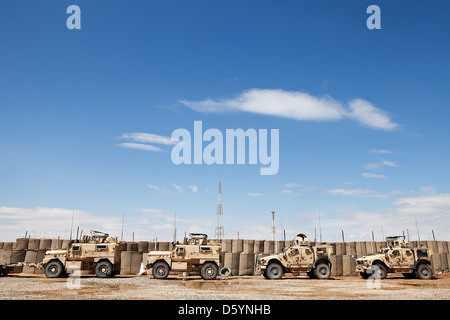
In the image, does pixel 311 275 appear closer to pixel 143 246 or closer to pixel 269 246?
pixel 269 246

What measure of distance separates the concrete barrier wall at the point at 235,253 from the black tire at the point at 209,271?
3748 millimetres

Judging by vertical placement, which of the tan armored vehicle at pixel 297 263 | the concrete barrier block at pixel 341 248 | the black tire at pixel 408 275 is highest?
the concrete barrier block at pixel 341 248

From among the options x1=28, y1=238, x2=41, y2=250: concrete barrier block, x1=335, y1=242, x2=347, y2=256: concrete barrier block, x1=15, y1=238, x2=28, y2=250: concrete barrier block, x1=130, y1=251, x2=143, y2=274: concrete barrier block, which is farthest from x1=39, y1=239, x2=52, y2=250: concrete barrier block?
x1=335, y1=242, x2=347, y2=256: concrete barrier block

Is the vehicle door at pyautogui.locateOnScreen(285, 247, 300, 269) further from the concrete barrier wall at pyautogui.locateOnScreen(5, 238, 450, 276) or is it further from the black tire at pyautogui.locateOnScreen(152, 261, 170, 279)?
the black tire at pyautogui.locateOnScreen(152, 261, 170, 279)

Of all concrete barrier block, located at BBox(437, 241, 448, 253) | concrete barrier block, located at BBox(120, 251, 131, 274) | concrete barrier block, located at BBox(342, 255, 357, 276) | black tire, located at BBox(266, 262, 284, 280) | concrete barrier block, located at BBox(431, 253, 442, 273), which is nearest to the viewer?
black tire, located at BBox(266, 262, 284, 280)

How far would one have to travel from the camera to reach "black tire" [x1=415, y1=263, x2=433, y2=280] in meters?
20.3

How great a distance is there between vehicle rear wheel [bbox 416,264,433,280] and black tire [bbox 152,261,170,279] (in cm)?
1466

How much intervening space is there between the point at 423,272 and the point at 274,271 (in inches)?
351

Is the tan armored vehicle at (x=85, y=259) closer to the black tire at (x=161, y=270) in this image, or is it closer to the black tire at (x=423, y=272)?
the black tire at (x=161, y=270)

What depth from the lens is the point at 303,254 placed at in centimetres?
2045

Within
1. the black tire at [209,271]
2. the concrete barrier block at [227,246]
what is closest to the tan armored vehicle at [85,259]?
the black tire at [209,271]

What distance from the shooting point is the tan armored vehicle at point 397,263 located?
66.0ft
